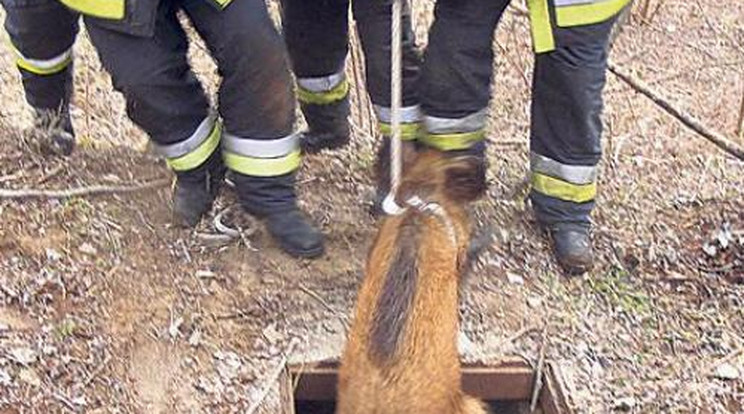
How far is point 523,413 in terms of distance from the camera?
3980 millimetres

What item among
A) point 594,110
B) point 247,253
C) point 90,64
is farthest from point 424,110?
point 90,64

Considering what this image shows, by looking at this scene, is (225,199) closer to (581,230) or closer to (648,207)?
(581,230)

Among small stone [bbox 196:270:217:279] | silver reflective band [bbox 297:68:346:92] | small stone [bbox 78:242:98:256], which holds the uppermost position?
silver reflective band [bbox 297:68:346:92]

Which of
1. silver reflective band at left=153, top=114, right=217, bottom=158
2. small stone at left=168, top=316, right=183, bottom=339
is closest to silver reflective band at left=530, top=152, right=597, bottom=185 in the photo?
silver reflective band at left=153, top=114, right=217, bottom=158

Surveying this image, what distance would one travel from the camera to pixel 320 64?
14.3ft

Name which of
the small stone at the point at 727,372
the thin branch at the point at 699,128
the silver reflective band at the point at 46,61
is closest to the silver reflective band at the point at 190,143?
the silver reflective band at the point at 46,61

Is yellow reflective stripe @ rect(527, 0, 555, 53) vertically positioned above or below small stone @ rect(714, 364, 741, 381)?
above

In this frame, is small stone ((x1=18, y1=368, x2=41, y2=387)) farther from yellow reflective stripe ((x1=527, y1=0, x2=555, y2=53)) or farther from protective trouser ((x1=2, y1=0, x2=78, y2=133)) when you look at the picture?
yellow reflective stripe ((x1=527, y1=0, x2=555, y2=53))

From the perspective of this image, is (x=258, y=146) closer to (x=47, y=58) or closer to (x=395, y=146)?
(x=395, y=146)

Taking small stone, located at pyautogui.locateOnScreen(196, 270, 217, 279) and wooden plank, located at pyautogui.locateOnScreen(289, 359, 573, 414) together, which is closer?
wooden plank, located at pyautogui.locateOnScreen(289, 359, 573, 414)

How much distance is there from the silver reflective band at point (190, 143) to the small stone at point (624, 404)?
1701 mm

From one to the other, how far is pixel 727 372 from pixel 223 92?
199cm

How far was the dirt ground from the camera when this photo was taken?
11.8 feet

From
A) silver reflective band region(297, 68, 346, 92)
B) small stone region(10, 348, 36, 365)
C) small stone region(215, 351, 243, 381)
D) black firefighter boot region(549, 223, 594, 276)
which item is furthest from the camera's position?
silver reflective band region(297, 68, 346, 92)
